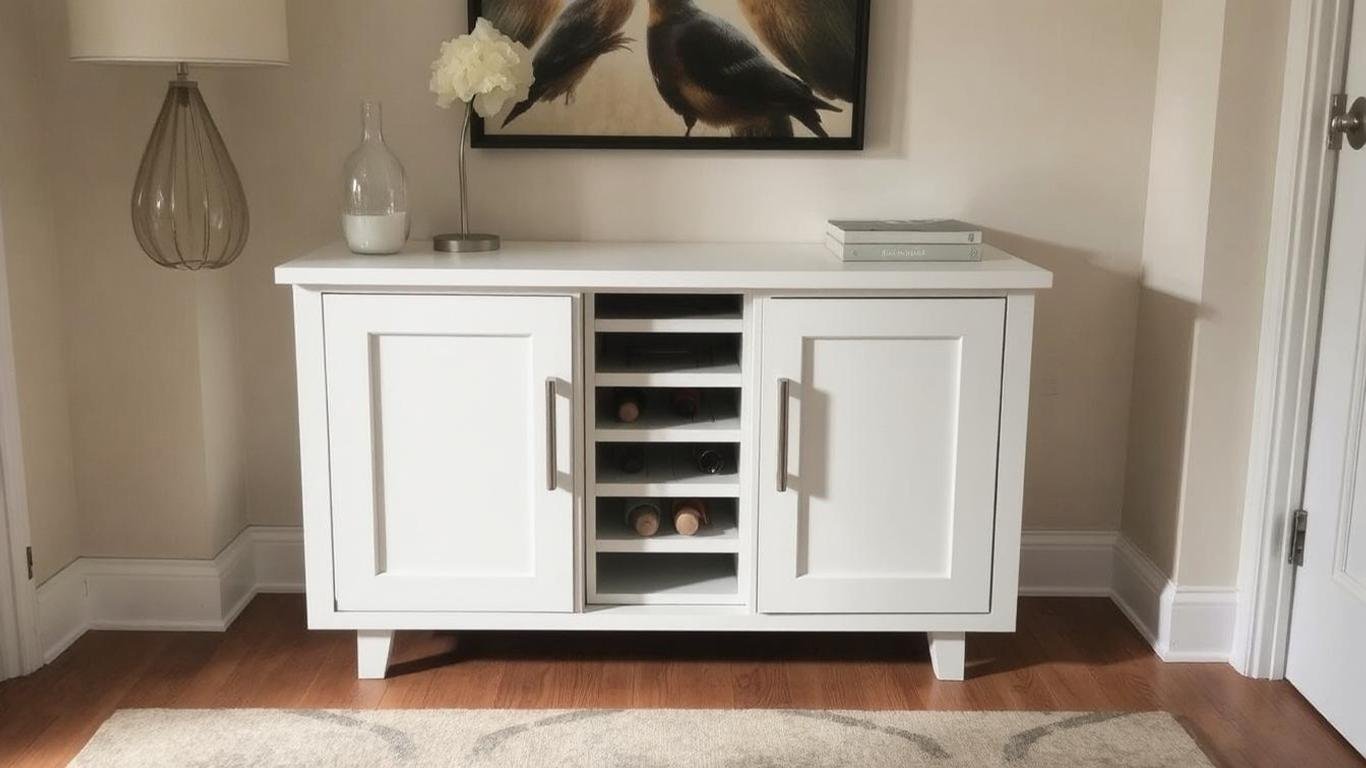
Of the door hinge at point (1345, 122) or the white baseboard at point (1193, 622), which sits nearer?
the door hinge at point (1345, 122)

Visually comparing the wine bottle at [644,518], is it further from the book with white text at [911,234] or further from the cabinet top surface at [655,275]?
the book with white text at [911,234]

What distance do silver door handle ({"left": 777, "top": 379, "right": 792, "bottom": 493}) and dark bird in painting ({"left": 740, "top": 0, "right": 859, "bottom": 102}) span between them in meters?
0.73

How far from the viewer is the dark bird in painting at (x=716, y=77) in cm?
268

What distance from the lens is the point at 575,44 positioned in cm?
268

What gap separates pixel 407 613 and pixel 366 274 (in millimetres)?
666

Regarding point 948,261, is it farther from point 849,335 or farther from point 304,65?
point 304,65

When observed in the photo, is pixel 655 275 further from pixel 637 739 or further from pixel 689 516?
pixel 637 739

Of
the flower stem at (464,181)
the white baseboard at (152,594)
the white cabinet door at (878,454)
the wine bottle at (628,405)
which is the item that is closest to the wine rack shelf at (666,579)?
the white cabinet door at (878,454)

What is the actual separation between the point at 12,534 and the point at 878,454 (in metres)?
1.67

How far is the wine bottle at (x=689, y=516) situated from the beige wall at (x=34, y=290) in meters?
1.28

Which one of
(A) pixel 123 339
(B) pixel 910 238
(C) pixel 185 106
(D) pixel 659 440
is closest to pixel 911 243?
(B) pixel 910 238

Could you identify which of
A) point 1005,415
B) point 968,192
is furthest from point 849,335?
point 968,192

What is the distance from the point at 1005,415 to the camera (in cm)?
239

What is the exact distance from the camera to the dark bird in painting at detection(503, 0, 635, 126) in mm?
2660
